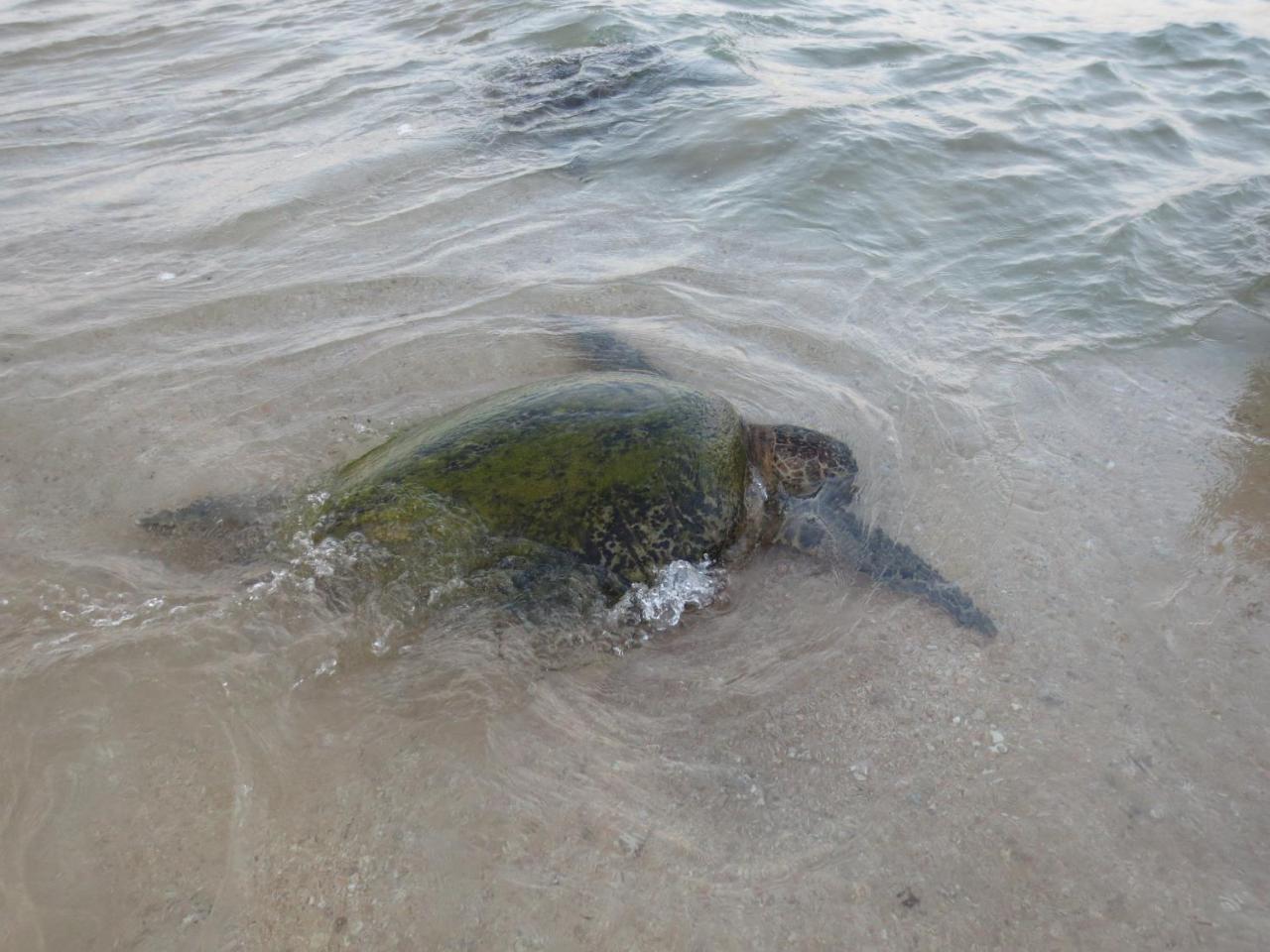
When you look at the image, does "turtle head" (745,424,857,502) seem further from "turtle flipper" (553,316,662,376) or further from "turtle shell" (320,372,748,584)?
"turtle flipper" (553,316,662,376)

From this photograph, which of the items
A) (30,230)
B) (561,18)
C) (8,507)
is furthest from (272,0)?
(8,507)

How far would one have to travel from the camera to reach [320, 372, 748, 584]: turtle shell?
3.38 m

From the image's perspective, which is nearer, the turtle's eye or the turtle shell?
the turtle shell

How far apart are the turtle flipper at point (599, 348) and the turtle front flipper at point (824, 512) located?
36.6 inches

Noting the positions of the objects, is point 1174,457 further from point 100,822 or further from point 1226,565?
point 100,822

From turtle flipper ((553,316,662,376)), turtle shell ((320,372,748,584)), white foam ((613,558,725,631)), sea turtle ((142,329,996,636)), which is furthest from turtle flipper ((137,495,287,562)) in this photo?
turtle flipper ((553,316,662,376))

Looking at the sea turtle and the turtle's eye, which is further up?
the sea turtle

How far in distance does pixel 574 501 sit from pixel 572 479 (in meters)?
0.09

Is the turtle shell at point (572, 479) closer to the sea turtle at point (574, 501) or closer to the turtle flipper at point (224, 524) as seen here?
the sea turtle at point (574, 501)

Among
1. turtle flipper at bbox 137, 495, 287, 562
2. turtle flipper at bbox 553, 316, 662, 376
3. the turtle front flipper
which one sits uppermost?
turtle flipper at bbox 137, 495, 287, 562

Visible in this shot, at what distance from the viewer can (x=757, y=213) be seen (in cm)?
677

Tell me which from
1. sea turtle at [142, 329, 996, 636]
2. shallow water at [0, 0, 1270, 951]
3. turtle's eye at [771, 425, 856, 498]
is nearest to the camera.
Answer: shallow water at [0, 0, 1270, 951]

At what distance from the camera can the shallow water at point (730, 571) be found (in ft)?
8.15

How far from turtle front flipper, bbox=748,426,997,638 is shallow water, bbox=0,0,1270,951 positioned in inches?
5.8
